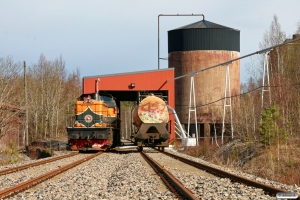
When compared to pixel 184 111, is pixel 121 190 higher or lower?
lower

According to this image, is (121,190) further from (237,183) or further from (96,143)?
(96,143)

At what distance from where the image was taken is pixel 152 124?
1004 inches

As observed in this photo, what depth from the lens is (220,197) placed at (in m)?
8.54

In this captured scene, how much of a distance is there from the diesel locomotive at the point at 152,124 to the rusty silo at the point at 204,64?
761 inches

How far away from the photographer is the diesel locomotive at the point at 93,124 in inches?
1005

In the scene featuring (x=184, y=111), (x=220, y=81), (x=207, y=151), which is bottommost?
(x=207, y=151)

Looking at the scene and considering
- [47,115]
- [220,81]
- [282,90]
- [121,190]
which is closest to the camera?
[121,190]

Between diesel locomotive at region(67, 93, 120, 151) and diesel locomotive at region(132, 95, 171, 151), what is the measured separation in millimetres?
1821

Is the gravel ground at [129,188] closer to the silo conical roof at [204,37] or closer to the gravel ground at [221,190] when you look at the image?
the gravel ground at [221,190]

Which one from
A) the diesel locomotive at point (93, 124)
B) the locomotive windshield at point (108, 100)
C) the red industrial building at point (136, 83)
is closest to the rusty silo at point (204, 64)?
the red industrial building at point (136, 83)

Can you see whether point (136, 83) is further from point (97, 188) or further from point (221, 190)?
point (221, 190)

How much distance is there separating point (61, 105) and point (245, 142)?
137ft

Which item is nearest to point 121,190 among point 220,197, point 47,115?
point 220,197

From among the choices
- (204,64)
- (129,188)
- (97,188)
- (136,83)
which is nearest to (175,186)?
(129,188)
